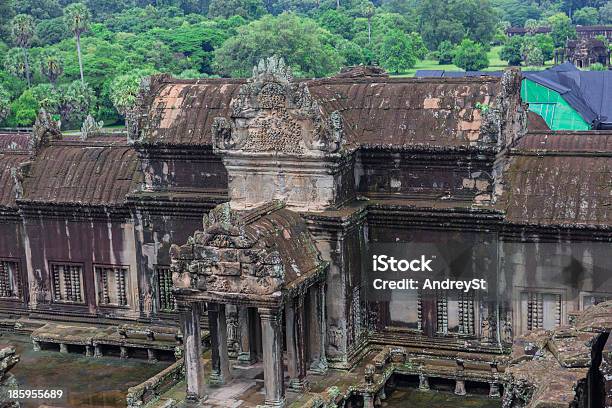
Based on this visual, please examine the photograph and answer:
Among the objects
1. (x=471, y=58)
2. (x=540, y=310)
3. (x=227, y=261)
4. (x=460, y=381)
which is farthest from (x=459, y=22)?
(x=227, y=261)

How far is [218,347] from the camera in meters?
25.5

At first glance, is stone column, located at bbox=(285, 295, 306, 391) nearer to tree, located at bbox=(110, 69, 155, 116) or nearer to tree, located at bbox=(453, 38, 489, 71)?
tree, located at bbox=(110, 69, 155, 116)

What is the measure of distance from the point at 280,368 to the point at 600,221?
9.33 m

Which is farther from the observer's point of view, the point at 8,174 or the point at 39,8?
the point at 39,8

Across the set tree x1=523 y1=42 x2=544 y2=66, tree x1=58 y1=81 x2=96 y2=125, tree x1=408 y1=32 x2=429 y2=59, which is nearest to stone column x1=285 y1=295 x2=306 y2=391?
tree x1=58 y1=81 x2=96 y2=125

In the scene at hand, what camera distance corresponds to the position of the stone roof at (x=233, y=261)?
2330cm

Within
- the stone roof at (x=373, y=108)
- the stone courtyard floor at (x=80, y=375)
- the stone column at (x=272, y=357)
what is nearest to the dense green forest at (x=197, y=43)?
the stone roof at (x=373, y=108)

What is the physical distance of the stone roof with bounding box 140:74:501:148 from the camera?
A: 27.1 meters

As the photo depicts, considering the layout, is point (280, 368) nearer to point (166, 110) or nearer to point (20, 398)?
point (20, 398)

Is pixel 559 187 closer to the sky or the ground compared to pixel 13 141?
closer to the sky

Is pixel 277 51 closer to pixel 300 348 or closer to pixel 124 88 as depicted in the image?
pixel 124 88

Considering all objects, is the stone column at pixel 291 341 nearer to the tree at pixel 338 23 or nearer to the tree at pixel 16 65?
the tree at pixel 16 65

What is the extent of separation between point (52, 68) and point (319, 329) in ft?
262

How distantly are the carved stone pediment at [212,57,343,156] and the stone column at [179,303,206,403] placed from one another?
5.11 meters
